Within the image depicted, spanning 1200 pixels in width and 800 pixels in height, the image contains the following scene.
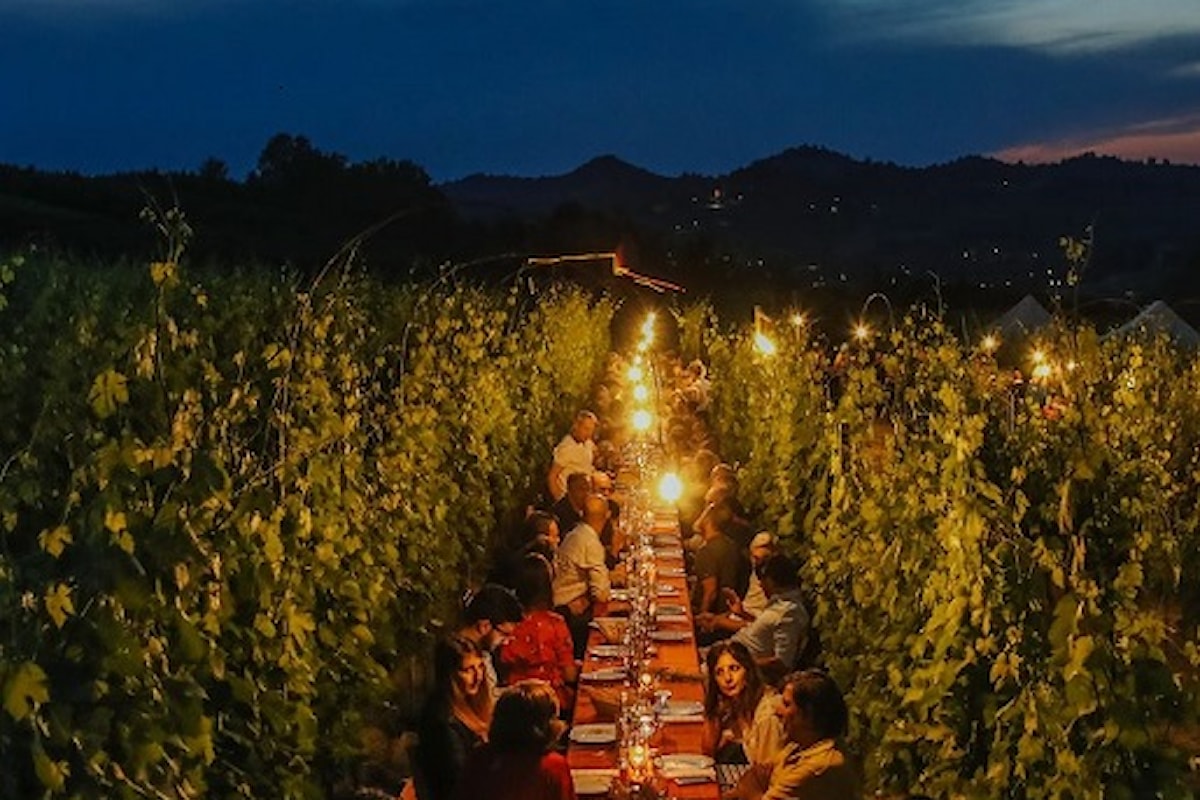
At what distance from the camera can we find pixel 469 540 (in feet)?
39.3

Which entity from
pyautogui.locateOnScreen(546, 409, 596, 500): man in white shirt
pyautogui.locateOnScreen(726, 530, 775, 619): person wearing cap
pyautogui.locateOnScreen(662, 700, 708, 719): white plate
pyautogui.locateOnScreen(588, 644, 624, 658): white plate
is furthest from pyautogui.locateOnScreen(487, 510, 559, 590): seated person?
pyautogui.locateOnScreen(662, 700, 708, 719): white plate

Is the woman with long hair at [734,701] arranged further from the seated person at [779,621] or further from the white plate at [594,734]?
the seated person at [779,621]

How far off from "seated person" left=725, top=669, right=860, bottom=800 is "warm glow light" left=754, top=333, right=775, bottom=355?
33.6 feet

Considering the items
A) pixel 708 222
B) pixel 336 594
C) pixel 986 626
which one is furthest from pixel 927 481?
pixel 708 222

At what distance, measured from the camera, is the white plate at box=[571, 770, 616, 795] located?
6844 mm

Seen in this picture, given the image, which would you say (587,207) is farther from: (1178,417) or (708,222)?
(1178,417)

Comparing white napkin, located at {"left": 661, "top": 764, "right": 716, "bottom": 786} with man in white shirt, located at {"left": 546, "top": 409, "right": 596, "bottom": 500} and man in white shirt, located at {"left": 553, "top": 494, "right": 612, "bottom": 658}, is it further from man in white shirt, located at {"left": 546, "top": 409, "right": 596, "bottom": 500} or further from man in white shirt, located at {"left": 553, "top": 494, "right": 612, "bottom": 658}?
man in white shirt, located at {"left": 546, "top": 409, "right": 596, "bottom": 500}

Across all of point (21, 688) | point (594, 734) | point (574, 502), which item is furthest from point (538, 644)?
point (21, 688)

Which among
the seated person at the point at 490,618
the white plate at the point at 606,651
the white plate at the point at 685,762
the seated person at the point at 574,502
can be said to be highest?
the seated person at the point at 574,502

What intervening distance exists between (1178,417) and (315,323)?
10.7m

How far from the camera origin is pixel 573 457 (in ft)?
53.4

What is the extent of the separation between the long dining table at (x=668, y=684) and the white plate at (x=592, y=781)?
0.05 meters

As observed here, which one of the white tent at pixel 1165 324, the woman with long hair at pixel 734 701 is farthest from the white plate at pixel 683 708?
the white tent at pixel 1165 324

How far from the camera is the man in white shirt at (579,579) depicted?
11.2m
